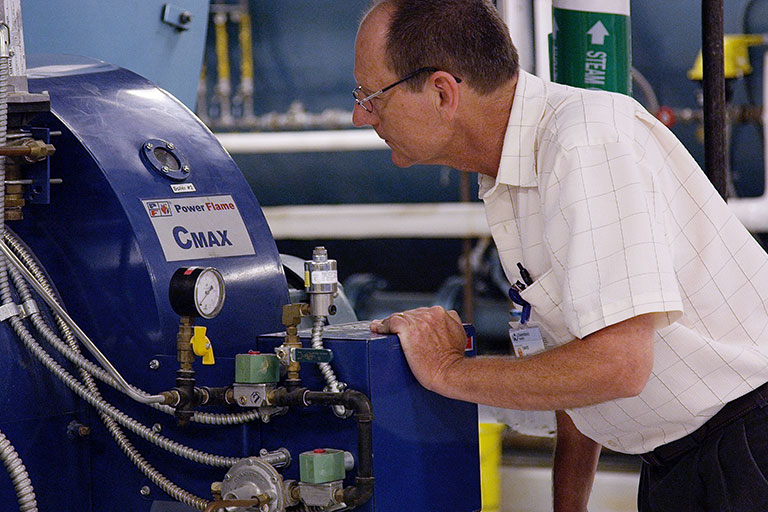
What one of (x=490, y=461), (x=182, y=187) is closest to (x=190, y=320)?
(x=182, y=187)

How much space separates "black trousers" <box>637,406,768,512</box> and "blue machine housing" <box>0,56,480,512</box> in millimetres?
276

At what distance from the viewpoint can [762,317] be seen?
1266 mm

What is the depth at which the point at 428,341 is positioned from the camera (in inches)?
47.8

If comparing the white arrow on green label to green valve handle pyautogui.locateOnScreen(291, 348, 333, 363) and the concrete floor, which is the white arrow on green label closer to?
green valve handle pyautogui.locateOnScreen(291, 348, 333, 363)

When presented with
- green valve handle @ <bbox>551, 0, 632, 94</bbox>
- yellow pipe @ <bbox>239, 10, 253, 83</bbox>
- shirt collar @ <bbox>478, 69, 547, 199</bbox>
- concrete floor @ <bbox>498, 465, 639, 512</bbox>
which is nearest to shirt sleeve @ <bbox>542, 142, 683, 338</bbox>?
shirt collar @ <bbox>478, 69, 547, 199</bbox>

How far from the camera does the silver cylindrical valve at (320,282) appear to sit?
46.6 inches

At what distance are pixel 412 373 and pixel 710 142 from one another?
79 cm

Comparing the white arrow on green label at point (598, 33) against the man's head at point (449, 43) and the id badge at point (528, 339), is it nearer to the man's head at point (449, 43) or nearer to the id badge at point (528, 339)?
the man's head at point (449, 43)

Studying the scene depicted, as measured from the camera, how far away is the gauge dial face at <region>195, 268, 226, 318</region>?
116 cm

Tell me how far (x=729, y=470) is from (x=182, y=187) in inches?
30.9

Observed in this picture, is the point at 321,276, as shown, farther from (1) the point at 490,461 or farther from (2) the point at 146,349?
(1) the point at 490,461

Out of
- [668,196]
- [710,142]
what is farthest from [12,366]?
[710,142]

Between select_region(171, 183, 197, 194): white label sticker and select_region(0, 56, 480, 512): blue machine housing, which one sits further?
select_region(171, 183, 197, 194): white label sticker

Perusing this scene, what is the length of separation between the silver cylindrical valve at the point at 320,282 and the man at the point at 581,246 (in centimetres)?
8
